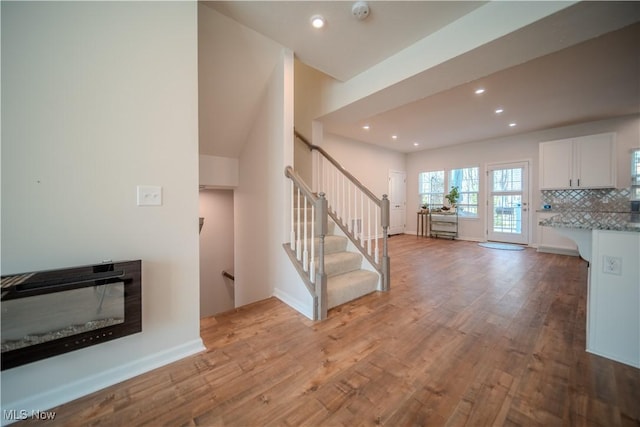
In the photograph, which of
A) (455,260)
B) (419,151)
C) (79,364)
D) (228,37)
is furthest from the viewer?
(419,151)

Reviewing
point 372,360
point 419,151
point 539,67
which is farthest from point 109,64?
point 419,151

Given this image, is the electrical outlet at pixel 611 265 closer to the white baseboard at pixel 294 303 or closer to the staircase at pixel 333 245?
the staircase at pixel 333 245

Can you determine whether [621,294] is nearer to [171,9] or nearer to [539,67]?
[539,67]

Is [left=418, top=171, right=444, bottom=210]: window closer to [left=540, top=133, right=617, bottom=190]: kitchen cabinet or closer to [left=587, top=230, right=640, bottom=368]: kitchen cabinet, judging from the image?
[left=540, top=133, right=617, bottom=190]: kitchen cabinet

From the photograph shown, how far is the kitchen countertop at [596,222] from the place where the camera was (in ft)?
4.99

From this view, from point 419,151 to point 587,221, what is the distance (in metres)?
6.25

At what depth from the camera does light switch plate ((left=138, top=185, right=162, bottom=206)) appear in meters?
1.46

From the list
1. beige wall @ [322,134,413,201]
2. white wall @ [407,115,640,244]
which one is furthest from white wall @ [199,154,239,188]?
white wall @ [407,115,640,244]

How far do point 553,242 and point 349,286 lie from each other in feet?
17.4

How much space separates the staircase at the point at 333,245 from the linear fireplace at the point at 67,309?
4.38 feet

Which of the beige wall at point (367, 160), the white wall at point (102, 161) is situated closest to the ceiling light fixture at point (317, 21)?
the white wall at point (102, 161)

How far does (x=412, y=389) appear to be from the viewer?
1.32 m

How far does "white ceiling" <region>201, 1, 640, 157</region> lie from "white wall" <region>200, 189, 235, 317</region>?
140cm

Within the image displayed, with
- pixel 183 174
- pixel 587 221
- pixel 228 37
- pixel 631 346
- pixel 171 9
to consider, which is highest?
pixel 228 37
